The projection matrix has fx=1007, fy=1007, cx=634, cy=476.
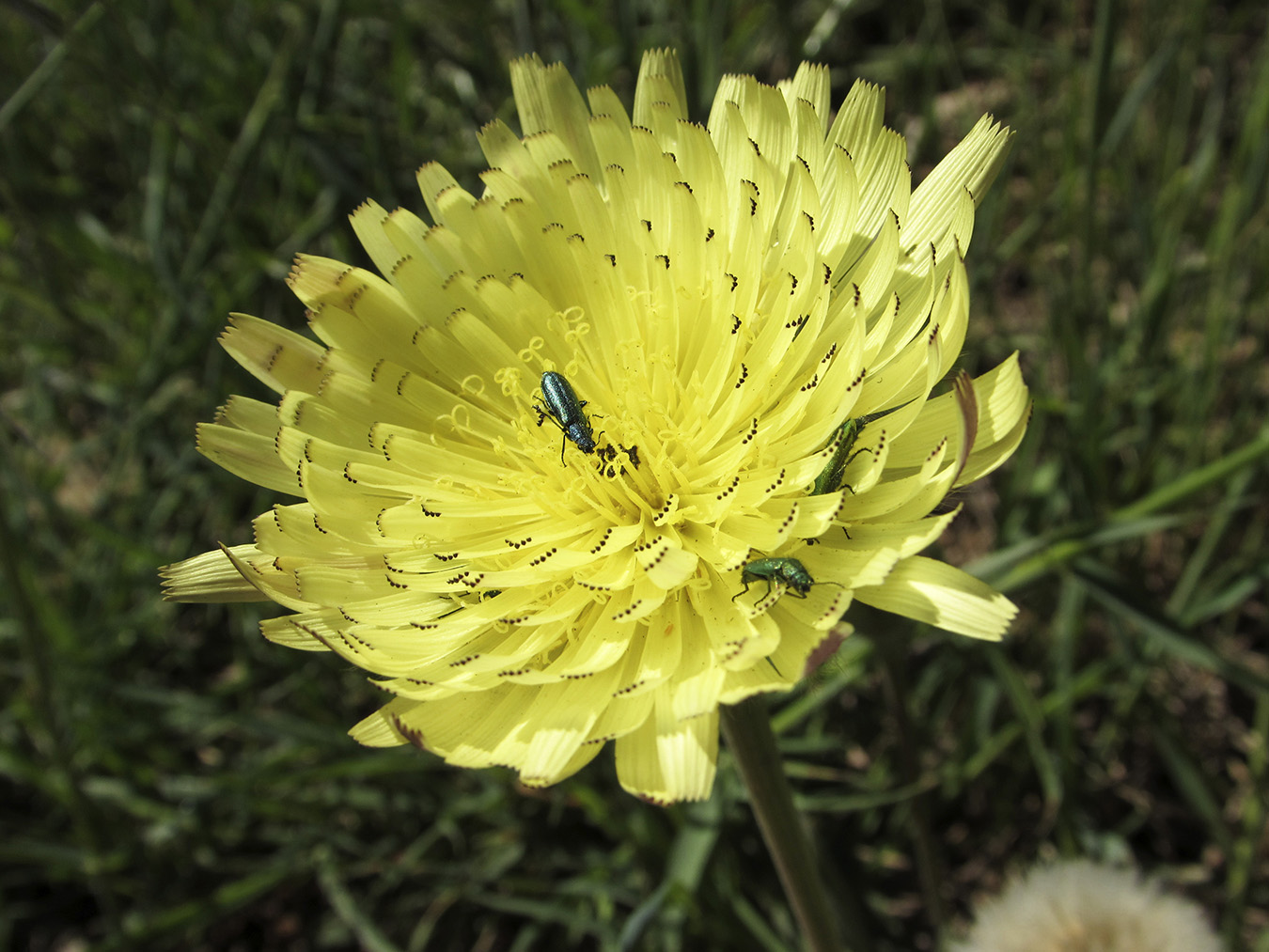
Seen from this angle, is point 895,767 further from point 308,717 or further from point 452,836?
point 308,717

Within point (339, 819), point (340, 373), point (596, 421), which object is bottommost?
point (339, 819)

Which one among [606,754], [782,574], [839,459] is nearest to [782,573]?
[782,574]

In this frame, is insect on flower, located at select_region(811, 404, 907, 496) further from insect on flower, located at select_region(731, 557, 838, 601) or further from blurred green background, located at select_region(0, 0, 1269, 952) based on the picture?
blurred green background, located at select_region(0, 0, 1269, 952)

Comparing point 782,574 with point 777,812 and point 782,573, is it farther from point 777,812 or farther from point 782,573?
point 777,812

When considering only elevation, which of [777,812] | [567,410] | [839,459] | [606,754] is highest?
[839,459]

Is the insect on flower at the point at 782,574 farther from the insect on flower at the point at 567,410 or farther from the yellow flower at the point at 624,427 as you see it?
the insect on flower at the point at 567,410

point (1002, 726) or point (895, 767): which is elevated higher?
point (1002, 726)

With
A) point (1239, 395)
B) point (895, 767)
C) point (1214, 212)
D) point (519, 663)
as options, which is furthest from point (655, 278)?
point (1214, 212)

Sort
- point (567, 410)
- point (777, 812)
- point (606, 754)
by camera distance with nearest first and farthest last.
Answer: point (777, 812) → point (567, 410) → point (606, 754)
